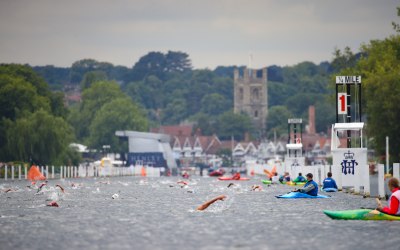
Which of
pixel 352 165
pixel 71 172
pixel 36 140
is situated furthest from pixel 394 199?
pixel 71 172

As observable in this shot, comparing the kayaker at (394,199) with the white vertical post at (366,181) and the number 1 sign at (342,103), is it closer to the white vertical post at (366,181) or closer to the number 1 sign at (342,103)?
the white vertical post at (366,181)

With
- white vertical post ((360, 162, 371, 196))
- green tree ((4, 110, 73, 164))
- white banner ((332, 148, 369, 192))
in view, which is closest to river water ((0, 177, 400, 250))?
white vertical post ((360, 162, 371, 196))

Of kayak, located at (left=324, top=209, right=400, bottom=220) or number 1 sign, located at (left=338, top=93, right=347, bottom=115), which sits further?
number 1 sign, located at (left=338, top=93, right=347, bottom=115)

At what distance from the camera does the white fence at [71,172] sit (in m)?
123

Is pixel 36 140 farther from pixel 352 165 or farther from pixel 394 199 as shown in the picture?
pixel 394 199

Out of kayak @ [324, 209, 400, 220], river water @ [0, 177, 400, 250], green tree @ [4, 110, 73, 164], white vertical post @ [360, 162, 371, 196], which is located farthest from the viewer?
green tree @ [4, 110, 73, 164]

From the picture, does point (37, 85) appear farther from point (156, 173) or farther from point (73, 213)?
point (73, 213)

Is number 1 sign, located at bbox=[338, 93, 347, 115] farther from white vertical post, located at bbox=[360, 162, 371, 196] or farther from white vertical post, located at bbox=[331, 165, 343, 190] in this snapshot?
white vertical post, located at bbox=[360, 162, 371, 196]

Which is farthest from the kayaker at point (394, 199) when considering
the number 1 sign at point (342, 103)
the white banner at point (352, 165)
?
the number 1 sign at point (342, 103)

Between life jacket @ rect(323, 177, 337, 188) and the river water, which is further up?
life jacket @ rect(323, 177, 337, 188)

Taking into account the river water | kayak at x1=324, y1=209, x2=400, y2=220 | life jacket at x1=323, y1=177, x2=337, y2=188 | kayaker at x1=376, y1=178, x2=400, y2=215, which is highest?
life jacket at x1=323, y1=177, x2=337, y2=188

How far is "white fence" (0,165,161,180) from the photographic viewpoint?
122912mm

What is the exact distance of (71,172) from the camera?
455ft

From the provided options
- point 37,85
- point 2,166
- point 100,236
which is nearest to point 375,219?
point 100,236
